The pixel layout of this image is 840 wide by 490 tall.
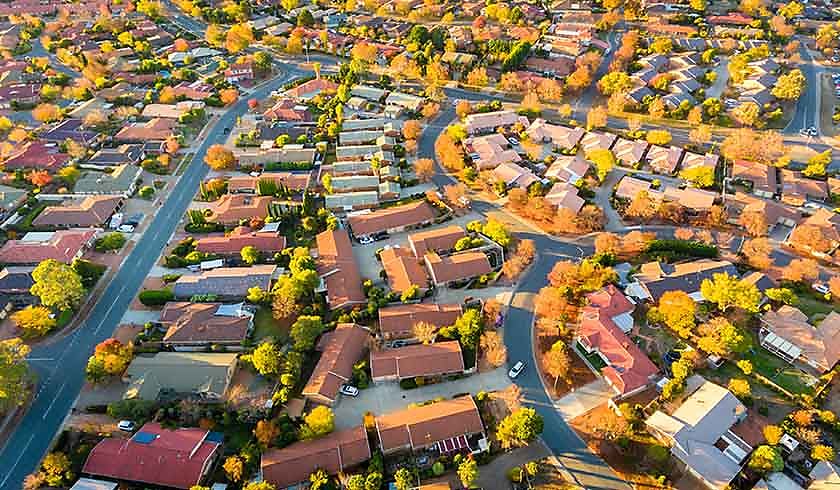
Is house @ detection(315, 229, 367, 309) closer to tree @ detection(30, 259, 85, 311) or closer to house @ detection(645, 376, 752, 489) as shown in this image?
tree @ detection(30, 259, 85, 311)

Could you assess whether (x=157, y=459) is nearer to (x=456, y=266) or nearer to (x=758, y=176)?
(x=456, y=266)

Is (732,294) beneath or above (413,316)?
above

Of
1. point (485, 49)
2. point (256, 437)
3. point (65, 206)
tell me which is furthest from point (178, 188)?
point (485, 49)

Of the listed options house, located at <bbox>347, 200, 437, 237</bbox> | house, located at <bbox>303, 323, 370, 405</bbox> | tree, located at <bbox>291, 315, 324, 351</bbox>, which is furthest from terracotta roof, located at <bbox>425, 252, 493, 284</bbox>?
tree, located at <bbox>291, 315, 324, 351</bbox>

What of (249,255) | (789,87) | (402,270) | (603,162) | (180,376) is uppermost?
(789,87)

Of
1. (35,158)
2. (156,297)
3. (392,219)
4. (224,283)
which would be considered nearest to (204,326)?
(224,283)

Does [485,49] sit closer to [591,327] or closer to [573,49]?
[573,49]
